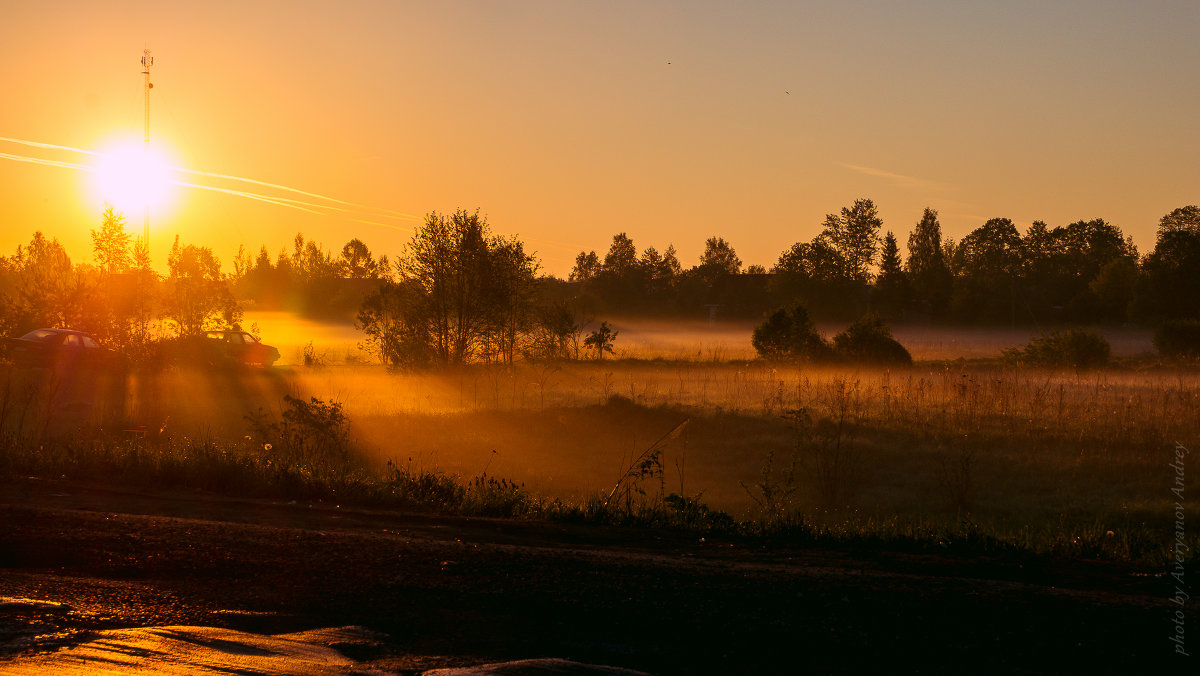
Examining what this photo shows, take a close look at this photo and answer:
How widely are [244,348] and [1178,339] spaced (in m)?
42.7

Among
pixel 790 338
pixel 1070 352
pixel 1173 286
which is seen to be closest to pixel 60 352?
pixel 790 338

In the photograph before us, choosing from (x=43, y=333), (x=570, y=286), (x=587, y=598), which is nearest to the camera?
(x=587, y=598)

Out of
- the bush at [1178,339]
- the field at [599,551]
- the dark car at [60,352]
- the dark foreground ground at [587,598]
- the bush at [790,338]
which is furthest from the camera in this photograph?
the bush at [1178,339]

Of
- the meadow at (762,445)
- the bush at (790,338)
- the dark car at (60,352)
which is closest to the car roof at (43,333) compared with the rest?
the dark car at (60,352)

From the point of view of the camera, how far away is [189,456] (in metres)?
12.0

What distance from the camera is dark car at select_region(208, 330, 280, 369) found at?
138 feet

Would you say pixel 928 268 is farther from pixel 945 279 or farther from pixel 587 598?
pixel 587 598

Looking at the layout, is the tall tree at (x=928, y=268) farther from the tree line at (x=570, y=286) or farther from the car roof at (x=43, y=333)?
the car roof at (x=43, y=333)

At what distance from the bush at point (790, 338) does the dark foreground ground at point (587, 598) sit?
3019 cm

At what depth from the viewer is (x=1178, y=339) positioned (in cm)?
4166

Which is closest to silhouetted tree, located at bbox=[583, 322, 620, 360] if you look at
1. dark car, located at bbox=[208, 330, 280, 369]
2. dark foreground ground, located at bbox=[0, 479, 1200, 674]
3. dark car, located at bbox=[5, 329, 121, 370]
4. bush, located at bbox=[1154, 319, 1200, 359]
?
dark car, located at bbox=[208, 330, 280, 369]

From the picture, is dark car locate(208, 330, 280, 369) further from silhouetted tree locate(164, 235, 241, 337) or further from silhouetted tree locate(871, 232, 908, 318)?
silhouetted tree locate(871, 232, 908, 318)

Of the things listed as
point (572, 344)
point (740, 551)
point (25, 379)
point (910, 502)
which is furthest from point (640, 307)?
point (740, 551)

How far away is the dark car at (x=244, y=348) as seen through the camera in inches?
1653
